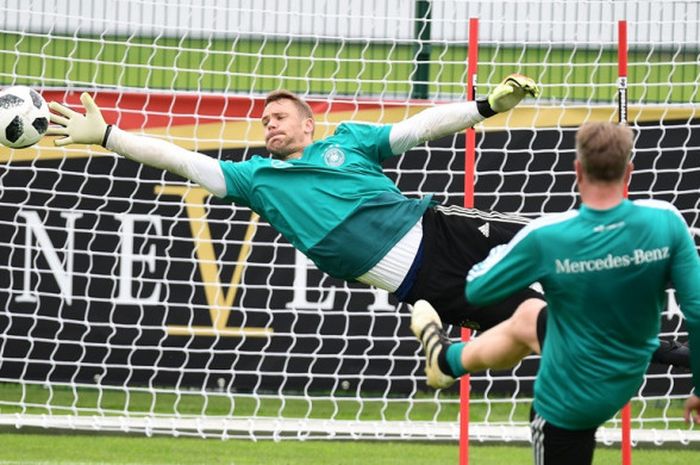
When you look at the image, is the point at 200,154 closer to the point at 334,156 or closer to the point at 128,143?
the point at 128,143

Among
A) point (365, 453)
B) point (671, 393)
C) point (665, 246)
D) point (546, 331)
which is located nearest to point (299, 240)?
point (546, 331)

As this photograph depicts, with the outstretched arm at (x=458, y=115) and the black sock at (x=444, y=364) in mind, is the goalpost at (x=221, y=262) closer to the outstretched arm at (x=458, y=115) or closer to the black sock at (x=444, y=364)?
the outstretched arm at (x=458, y=115)

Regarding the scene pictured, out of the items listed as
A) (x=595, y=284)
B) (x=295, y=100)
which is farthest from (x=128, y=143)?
(x=595, y=284)

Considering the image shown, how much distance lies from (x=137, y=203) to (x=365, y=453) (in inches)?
98.4

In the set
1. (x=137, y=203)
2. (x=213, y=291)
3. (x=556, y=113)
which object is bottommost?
(x=213, y=291)

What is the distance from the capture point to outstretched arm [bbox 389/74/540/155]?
18.2 ft

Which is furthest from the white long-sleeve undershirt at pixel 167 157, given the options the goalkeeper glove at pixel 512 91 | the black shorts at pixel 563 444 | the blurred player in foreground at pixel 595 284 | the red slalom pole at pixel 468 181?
the black shorts at pixel 563 444

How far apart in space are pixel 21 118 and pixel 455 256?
7.00 ft

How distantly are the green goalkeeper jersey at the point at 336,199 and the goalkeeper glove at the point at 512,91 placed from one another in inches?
23.6

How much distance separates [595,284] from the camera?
4043 mm

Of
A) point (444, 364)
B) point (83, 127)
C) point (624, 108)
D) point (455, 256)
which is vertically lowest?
point (444, 364)

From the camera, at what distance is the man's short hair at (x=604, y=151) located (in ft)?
13.0

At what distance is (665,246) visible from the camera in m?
4.04

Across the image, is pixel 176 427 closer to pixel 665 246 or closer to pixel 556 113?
pixel 556 113
